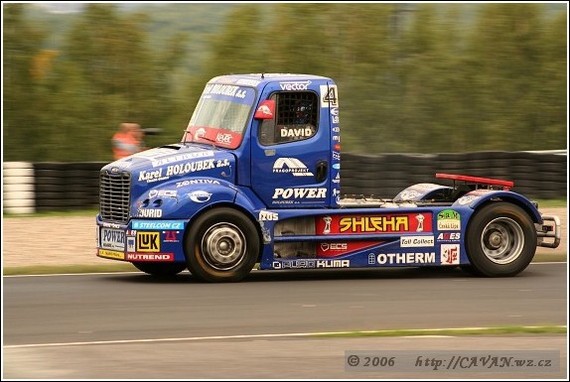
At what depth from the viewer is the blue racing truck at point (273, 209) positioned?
44.5 feet

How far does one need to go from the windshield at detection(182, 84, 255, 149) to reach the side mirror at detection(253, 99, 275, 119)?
0.11 metres

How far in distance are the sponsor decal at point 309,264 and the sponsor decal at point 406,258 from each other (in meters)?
0.42

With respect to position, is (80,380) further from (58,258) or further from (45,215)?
(45,215)

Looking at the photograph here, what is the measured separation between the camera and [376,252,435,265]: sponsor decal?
14.3 metres

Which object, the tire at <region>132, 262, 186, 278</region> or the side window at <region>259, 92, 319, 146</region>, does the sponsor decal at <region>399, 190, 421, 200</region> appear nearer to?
the side window at <region>259, 92, 319, 146</region>

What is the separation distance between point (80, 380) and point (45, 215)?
12380 mm

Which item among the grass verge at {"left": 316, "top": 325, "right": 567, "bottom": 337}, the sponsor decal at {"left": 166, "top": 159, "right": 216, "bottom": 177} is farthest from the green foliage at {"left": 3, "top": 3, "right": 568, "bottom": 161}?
the grass verge at {"left": 316, "top": 325, "right": 567, "bottom": 337}

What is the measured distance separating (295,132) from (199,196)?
141 centimetres

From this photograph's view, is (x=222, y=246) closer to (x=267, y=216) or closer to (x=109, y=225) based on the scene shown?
(x=267, y=216)

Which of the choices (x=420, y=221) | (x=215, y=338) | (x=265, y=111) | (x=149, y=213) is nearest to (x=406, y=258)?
(x=420, y=221)

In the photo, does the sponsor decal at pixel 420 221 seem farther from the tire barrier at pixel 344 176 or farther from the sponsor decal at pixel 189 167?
the tire barrier at pixel 344 176

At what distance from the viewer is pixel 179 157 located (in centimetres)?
1382

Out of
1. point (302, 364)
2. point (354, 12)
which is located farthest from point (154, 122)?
point (302, 364)

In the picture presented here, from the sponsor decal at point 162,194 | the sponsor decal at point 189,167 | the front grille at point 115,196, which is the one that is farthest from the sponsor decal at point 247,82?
the front grille at point 115,196
